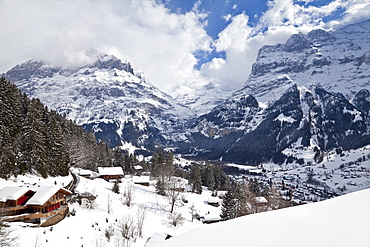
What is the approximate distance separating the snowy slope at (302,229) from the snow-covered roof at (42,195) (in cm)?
2426

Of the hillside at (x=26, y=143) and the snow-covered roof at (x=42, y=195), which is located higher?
the hillside at (x=26, y=143)

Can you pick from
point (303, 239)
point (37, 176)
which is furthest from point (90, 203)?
point (303, 239)

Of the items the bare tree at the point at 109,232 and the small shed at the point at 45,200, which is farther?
the bare tree at the point at 109,232

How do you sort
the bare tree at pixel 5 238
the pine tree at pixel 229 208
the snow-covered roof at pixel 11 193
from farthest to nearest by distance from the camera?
the pine tree at pixel 229 208 → the snow-covered roof at pixel 11 193 → the bare tree at pixel 5 238

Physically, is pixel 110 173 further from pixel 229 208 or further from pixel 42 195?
pixel 42 195

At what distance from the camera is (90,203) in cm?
3406

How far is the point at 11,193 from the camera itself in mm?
24609

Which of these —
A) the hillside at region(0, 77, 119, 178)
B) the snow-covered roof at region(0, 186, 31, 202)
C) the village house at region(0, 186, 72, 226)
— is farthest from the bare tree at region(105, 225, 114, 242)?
the hillside at region(0, 77, 119, 178)

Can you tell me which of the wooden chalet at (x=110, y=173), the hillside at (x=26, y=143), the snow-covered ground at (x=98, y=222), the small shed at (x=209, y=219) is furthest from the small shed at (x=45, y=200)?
the wooden chalet at (x=110, y=173)

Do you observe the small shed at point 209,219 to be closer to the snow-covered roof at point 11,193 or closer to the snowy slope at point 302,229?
the snow-covered roof at point 11,193

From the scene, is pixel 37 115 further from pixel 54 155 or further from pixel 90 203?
pixel 90 203

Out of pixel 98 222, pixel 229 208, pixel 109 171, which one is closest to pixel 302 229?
pixel 98 222

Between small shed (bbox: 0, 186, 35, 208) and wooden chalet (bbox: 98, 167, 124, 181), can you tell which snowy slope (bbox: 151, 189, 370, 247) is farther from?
wooden chalet (bbox: 98, 167, 124, 181)

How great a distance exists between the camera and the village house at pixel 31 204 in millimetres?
24141
